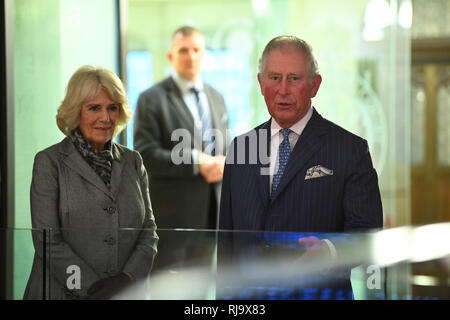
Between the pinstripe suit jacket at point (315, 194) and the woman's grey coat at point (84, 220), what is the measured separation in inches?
14.3

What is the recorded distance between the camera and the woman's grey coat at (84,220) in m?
2.70

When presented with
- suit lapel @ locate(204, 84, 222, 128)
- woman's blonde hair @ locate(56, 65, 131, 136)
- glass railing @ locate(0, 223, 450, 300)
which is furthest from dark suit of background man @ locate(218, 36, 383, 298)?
suit lapel @ locate(204, 84, 222, 128)

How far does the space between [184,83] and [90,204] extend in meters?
1.04

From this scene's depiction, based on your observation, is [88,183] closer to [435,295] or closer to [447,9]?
[435,295]

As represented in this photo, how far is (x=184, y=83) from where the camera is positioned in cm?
371

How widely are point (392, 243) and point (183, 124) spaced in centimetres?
137

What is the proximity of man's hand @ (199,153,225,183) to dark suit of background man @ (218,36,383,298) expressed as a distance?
1.94 ft

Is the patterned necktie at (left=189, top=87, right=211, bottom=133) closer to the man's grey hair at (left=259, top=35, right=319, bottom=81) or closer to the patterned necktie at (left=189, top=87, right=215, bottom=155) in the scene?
the patterned necktie at (left=189, top=87, right=215, bottom=155)

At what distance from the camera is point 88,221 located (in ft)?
9.42

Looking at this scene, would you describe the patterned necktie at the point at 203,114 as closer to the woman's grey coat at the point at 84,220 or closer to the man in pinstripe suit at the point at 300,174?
the woman's grey coat at the point at 84,220

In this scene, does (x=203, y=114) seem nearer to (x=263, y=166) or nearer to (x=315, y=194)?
(x=263, y=166)

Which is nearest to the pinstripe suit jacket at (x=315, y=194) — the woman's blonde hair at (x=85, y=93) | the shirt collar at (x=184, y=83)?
the woman's blonde hair at (x=85, y=93)

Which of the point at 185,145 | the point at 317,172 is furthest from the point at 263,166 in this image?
the point at 185,145

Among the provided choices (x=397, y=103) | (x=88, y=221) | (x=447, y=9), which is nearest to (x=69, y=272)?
(x=88, y=221)
